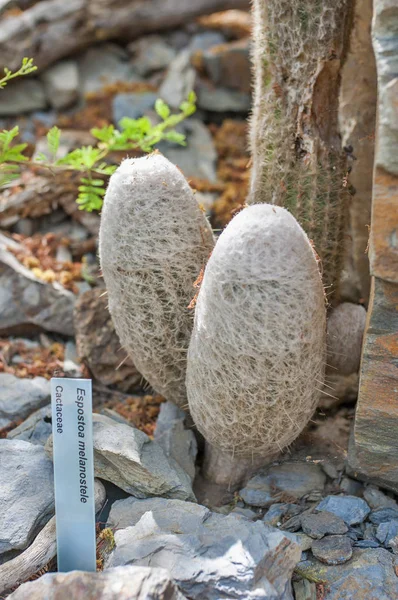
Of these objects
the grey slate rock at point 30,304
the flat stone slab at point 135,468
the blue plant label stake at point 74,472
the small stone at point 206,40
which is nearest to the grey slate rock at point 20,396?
the grey slate rock at point 30,304

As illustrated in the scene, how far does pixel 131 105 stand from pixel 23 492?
2559 mm

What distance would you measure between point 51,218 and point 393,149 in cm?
224

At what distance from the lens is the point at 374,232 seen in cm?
174

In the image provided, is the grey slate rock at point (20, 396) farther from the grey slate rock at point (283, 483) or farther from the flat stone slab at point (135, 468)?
the grey slate rock at point (283, 483)

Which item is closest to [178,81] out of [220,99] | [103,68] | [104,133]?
[220,99]

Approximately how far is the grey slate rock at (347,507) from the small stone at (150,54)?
3.09m

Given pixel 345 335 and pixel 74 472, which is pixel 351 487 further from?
pixel 74 472

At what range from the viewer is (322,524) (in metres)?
2.02

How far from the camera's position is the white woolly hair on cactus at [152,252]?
6.47 ft

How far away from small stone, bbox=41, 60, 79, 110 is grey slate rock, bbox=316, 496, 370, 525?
2.92 metres

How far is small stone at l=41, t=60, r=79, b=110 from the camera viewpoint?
4043 mm

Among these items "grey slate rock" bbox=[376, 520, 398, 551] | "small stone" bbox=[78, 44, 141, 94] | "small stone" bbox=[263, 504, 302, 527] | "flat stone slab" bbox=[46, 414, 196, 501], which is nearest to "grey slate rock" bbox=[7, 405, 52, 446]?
"flat stone slab" bbox=[46, 414, 196, 501]

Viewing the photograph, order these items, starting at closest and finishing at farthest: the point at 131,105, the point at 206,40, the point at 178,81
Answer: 1. the point at 131,105
2. the point at 178,81
3. the point at 206,40

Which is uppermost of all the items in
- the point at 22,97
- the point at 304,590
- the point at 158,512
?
the point at 22,97
